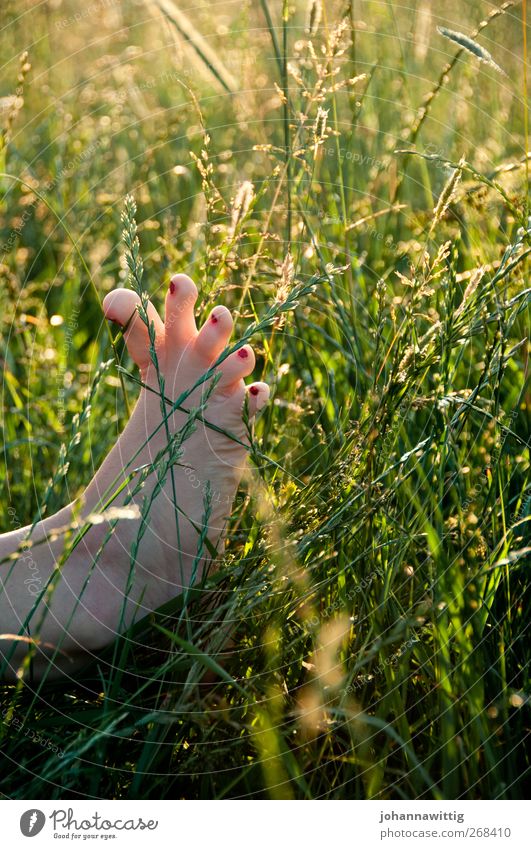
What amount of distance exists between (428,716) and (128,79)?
1501 millimetres

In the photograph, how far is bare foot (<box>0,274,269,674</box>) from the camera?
965 millimetres

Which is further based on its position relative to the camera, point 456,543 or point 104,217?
point 104,217

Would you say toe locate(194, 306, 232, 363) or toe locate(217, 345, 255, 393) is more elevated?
toe locate(194, 306, 232, 363)

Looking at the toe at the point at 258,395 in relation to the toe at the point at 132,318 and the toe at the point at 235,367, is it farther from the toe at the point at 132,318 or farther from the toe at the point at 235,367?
the toe at the point at 132,318

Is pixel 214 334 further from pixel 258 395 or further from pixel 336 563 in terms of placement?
pixel 336 563

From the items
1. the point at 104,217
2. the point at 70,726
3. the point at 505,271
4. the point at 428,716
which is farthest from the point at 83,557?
the point at 104,217

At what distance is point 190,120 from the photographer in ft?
6.51
